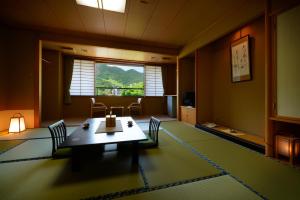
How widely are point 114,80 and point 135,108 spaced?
7.06ft

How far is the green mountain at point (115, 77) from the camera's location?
20.5ft

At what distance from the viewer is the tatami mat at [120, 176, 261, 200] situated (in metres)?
1.29

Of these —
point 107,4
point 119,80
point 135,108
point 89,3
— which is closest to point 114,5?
point 107,4

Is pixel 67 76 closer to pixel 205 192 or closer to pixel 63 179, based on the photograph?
pixel 63 179

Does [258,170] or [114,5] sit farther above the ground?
[114,5]

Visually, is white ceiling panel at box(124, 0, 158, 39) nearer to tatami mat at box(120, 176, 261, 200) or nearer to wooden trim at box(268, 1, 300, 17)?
wooden trim at box(268, 1, 300, 17)

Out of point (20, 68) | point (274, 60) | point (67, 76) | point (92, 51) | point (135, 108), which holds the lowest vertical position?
point (135, 108)

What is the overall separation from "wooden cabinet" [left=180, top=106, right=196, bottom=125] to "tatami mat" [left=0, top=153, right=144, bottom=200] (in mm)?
2806

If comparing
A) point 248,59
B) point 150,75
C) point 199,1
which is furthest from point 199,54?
point 150,75

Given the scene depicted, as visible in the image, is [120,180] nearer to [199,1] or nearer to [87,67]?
[199,1]

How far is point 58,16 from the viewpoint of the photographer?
10.1ft

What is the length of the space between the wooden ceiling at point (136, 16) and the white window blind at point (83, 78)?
6.99 feet

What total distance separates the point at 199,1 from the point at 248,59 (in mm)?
1603

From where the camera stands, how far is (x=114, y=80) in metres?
7.29
